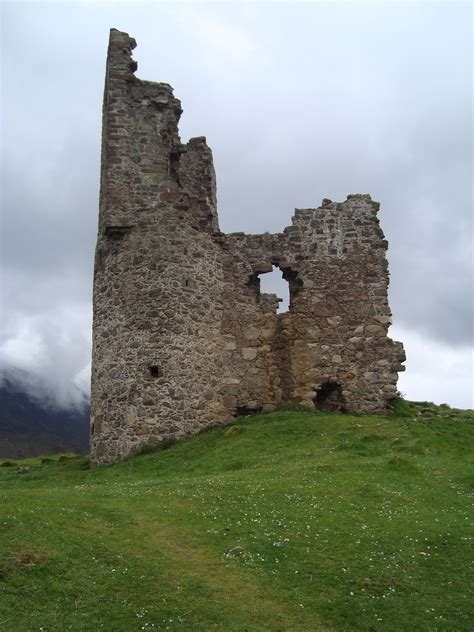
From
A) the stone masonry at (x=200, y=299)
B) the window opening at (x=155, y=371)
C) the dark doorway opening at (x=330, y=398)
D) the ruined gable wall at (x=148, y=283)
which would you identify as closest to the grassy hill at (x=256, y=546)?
the ruined gable wall at (x=148, y=283)

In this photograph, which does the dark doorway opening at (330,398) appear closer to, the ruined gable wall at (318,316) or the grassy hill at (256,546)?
the ruined gable wall at (318,316)

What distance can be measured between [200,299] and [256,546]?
571 inches

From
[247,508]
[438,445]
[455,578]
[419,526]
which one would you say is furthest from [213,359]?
[455,578]

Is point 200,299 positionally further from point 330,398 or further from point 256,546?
point 256,546

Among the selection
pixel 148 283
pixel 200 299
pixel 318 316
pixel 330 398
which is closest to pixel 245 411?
pixel 330 398

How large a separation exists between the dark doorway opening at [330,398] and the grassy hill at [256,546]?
6577 mm

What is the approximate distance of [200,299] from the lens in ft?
87.6

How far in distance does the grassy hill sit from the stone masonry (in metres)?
5.21

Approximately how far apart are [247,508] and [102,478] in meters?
7.80

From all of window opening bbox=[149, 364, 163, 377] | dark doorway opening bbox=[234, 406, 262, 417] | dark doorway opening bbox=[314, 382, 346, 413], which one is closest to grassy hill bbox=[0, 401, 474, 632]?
window opening bbox=[149, 364, 163, 377]

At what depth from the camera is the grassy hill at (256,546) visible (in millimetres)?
10633

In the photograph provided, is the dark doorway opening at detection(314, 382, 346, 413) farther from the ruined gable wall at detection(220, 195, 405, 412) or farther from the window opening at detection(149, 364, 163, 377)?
the window opening at detection(149, 364, 163, 377)

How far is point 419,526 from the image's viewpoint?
46.4 ft

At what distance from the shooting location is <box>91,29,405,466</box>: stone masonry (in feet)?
83.1
